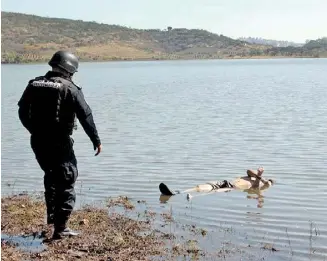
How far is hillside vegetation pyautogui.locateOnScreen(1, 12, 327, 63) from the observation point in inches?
5851

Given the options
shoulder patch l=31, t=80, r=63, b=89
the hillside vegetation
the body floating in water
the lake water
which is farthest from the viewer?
the hillside vegetation

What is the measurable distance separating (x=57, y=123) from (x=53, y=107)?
0.59 feet

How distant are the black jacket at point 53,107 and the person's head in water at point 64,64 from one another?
0.19 feet

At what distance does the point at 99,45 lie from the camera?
164250mm

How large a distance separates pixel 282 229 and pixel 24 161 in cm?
837

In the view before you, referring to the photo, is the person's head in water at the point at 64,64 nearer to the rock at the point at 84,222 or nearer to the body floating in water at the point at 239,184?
the rock at the point at 84,222

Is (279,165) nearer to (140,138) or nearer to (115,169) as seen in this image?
(115,169)

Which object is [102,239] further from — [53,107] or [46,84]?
[46,84]

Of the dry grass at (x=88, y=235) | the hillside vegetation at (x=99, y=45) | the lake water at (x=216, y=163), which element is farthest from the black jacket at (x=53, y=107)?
the hillside vegetation at (x=99, y=45)

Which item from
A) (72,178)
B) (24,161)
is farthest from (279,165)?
(72,178)

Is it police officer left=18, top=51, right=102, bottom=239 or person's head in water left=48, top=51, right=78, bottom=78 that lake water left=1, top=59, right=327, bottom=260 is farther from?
person's head in water left=48, top=51, right=78, bottom=78

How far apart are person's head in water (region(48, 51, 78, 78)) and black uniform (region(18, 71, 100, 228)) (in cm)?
6

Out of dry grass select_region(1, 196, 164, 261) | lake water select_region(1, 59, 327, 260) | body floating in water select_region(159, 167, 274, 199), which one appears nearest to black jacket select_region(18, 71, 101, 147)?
dry grass select_region(1, 196, 164, 261)

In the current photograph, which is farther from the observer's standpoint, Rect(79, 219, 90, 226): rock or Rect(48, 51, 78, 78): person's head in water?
Rect(79, 219, 90, 226): rock
